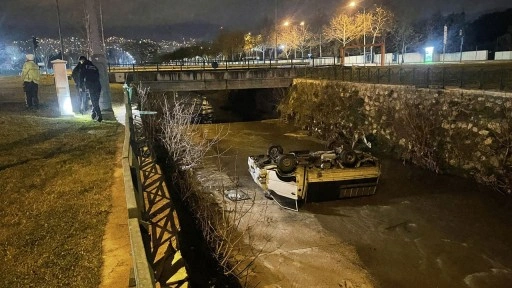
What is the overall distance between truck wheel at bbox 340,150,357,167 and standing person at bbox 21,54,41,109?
11.6 meters

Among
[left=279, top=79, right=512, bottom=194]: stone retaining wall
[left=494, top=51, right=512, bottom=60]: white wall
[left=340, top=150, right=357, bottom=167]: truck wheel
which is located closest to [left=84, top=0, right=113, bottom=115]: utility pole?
[left=340, top=150, right=357, bottom=167]: truck wheel

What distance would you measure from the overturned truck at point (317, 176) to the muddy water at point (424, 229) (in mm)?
440

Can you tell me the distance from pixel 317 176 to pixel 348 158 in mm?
1246

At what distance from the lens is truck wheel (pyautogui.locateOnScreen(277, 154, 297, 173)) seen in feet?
39.8

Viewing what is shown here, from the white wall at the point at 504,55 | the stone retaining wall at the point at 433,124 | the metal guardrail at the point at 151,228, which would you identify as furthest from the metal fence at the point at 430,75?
the metal guardrail at the point at 151,228

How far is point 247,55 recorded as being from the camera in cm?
8175

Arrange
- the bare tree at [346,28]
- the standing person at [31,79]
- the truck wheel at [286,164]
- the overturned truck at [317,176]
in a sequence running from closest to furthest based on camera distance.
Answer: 1. the truck wheel at [286,164]
2. the overturned truck at [317,176]
3. the standing person at [31,79]
4. the bare tree at [346,28]

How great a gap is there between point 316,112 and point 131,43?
287 feet

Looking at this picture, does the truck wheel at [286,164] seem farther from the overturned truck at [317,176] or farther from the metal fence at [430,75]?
the metal fence at [430,75]

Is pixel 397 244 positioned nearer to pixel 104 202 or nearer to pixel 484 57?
pixel 104 202

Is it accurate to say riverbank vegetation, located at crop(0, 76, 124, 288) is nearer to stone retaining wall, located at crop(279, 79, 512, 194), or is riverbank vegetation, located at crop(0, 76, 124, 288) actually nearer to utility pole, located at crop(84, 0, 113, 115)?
utility pole, located at crop(84, 0, 113, 115)

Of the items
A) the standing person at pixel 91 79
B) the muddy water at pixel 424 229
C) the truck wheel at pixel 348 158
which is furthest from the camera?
the truck wheel at pixel 348 158

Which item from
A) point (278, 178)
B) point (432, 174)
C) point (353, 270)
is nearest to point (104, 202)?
point (353, 270)

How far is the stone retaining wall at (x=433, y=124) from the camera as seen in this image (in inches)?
590
